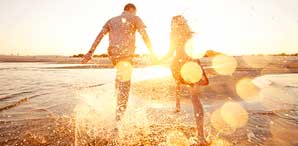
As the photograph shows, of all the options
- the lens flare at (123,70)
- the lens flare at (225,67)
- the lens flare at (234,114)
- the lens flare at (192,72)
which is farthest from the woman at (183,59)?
the lens flare at (225,67)

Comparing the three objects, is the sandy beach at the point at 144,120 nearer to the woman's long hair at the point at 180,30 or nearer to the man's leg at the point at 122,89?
the man's leg at the point at 122,89

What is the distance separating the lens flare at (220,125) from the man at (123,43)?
5.97 feet

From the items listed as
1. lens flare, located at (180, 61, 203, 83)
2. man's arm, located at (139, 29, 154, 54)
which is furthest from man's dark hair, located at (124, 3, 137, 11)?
lens flare, located at (180, 61, 203, 83)

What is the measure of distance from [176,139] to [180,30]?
1806 millimetres

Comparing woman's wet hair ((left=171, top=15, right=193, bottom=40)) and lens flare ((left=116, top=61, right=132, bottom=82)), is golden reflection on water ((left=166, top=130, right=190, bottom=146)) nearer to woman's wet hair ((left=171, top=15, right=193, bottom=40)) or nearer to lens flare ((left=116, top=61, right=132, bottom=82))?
lens flare ((left=116, top=61, right=132, bottom=82))

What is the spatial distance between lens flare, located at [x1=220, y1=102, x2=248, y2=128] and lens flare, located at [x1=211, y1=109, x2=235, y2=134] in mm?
99

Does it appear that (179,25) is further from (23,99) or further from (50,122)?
(23,99)

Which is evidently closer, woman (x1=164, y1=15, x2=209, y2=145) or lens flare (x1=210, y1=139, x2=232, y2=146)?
lens flare (x1=210, y1=139, x2=232, y2=146)

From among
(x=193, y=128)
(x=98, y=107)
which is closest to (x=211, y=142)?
(x=193, y=128)

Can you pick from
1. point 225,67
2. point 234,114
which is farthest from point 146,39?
point 225,67

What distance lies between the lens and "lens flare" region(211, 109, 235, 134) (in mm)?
5832

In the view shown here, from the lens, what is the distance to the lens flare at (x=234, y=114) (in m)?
6.38

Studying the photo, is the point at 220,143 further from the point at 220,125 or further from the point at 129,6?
the point at 129,6

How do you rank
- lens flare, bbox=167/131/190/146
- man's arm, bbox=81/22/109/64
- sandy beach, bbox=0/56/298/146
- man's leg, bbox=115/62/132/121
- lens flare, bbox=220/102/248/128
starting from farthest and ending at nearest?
1. lens flare, bbox=220/102/248/128
2. man's arm, bbox=81/22/109/64
3. man's leg, bbox=115/62/132/121
4. sandy beach, bbox=0/56/298/146
5. lens flare, bbox=167/131/190/146
